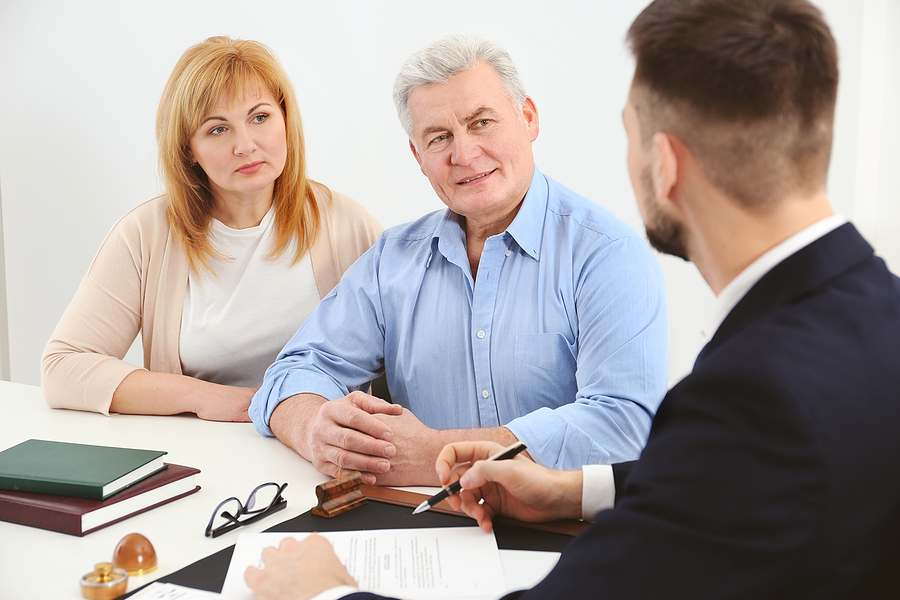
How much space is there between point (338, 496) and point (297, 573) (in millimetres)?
307

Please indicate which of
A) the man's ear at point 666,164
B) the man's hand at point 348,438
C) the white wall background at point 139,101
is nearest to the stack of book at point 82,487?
the man's hand at point 348,438

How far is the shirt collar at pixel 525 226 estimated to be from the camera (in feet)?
5.60

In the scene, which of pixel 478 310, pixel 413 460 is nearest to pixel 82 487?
pixel 413 460

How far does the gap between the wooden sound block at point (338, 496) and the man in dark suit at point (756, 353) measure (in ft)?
0.98

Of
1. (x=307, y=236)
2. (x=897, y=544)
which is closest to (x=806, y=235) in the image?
(x=897, y=544)

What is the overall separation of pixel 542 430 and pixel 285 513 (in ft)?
1.56

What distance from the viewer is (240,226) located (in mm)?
2250

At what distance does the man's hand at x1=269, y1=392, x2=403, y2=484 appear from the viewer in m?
1.37

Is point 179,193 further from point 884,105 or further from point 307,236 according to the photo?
point 884,105

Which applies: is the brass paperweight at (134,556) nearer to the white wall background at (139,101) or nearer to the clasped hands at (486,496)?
the clasped hands at (486,496)

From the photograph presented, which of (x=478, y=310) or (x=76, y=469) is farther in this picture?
(x=478, y=310)

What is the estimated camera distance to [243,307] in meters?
2.17

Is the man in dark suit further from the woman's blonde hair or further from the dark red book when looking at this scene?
the woman's blonde hair

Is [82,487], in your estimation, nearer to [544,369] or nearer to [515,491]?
[515,491]
